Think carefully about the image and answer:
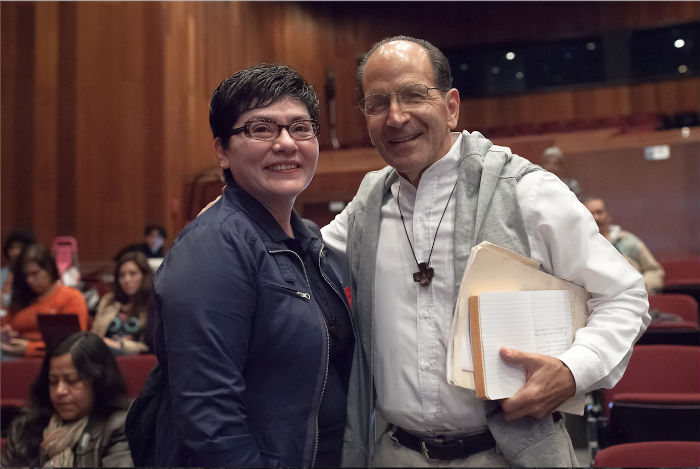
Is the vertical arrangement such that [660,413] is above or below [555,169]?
below

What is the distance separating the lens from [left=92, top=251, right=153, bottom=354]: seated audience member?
3.42m

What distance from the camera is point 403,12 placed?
896cm

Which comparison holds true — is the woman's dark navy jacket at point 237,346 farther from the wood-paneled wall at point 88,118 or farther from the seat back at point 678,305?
the wood-paneled wall at point 88,118

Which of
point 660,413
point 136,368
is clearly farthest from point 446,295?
point 136,368

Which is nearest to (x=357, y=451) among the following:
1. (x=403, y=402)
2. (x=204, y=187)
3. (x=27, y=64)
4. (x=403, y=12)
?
(x=403, y=402)

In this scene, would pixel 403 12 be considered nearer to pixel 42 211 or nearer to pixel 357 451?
pixel 42 211

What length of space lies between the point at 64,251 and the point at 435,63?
18.1ft

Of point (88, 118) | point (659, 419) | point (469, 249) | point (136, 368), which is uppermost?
point (88, 118)

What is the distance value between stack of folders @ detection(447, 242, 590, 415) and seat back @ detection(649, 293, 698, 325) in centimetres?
261

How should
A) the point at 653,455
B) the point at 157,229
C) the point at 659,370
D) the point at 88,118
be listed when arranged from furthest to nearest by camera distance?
1. the point at 88,118
2. the point at 157,229
3. the point at 659,370
4. the point at 653,455

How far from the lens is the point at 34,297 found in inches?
142

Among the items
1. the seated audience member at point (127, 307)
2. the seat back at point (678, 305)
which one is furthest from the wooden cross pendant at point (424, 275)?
the seat back at point (678, 305)

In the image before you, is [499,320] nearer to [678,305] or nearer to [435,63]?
[435,63]

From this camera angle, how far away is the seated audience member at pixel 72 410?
6.50ft
